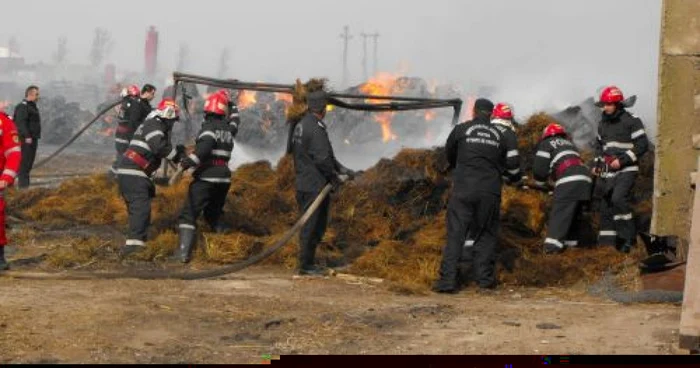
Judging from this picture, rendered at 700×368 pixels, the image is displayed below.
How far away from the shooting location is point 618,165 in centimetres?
1136

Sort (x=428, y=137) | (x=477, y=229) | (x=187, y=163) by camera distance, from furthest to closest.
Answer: (x=428, y=137)
(x=187, y=163)
(x=477, y=229)

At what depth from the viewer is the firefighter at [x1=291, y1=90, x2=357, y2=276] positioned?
33.7 ft

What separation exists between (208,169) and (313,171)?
1.37 meters

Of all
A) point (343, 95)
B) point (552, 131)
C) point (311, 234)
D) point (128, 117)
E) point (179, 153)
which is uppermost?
point (343, 95)

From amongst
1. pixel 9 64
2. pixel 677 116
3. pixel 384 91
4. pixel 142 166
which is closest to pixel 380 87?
pixel 384 91

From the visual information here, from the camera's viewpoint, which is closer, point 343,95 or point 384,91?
point 343,95

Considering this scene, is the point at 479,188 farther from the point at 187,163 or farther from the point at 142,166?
the point at 142,166

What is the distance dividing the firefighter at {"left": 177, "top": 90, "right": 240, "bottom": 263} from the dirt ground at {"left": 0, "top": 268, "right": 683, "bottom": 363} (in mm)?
1640

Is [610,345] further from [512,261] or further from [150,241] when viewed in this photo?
[150,241]

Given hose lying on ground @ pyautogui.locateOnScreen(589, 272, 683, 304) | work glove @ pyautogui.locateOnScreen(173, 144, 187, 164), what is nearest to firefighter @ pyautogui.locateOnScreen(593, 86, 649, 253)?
hose lying on ground @ pyautogui.locateOnScreen(589, 272, 683, 304)

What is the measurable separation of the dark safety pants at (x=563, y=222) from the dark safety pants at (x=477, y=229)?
1651mm

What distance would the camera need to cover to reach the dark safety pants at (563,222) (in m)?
11.2

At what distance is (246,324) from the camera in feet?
24.5

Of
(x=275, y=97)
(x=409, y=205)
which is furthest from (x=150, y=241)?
(x=275, y=97)
